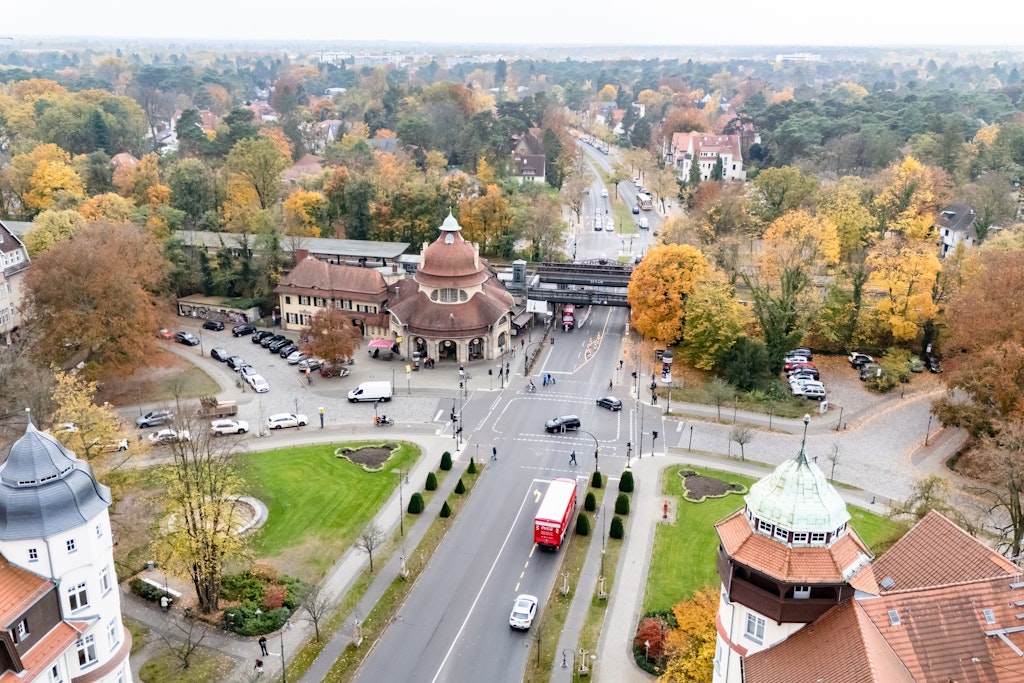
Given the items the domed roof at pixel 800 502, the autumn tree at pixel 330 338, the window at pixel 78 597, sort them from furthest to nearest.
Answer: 1. the autumn tree at pixel 330 338
2. the window at pixel 78 597
3. the domed roof at pixel 800 502

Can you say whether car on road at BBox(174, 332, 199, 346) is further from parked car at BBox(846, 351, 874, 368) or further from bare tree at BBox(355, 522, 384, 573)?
parked car at BBox(846, 351, 874, 368)

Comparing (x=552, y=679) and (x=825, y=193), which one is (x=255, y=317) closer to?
(x=552, y=679)

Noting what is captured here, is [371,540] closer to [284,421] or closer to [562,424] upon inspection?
[284,421]

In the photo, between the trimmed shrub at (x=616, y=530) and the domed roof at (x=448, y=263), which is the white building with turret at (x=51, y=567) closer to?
the trimmed shrub at (x=616, y=530)

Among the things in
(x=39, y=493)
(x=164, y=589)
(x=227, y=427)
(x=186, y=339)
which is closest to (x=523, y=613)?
(x=164, y=589)

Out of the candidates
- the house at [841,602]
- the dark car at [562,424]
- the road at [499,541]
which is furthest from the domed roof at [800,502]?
the dark car at [562,424]
